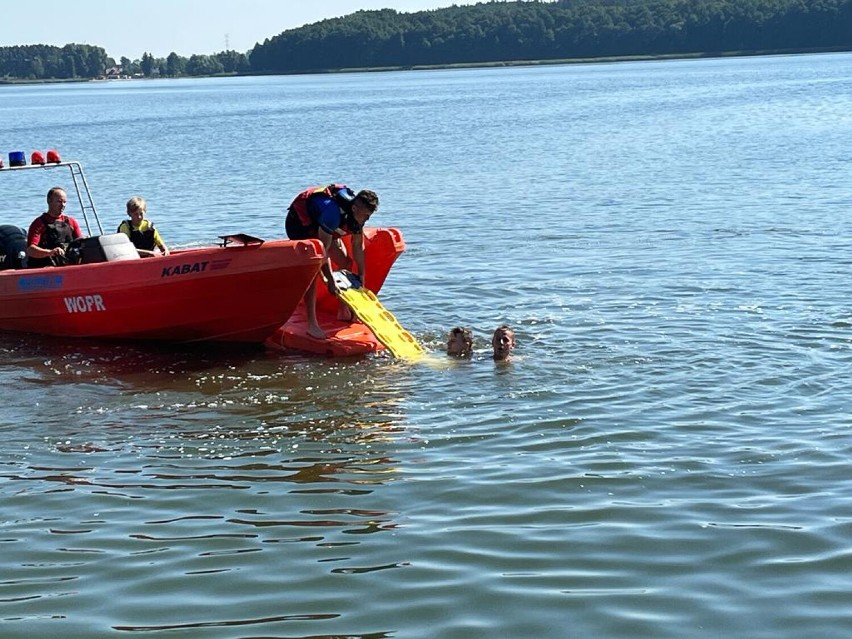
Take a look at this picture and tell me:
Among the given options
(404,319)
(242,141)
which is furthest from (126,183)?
(404,319)

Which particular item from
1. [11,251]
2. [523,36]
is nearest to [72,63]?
[523,36]

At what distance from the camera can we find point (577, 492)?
6453 millimetres

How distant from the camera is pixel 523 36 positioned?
407ft

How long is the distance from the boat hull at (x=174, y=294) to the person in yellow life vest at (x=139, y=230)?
0.70 meters

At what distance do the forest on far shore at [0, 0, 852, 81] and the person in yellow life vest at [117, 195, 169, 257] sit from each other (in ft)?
336

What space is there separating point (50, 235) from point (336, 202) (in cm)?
269

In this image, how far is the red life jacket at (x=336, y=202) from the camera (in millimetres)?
9930

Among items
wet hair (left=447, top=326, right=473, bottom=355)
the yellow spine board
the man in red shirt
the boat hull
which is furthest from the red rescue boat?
wet hair (left=447, top=326, right=473, bottom=355)

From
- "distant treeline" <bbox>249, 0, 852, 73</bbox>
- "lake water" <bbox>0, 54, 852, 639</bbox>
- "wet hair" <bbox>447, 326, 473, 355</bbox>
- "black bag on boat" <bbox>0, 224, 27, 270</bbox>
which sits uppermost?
"distant treeline" <bbox>249, 0, 852, 73</bbox>

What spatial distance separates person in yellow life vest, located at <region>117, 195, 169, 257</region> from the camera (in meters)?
10.6

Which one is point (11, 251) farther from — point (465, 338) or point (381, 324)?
point (465, 338)

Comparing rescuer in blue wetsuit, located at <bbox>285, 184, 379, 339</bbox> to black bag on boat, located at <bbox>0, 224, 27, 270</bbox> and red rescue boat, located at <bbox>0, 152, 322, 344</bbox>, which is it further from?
black bag on boat, located at <bbox>0, 224, 27, 270</bbox>

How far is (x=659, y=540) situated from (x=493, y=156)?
903 inches

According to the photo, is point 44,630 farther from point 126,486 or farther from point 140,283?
point 140,283
